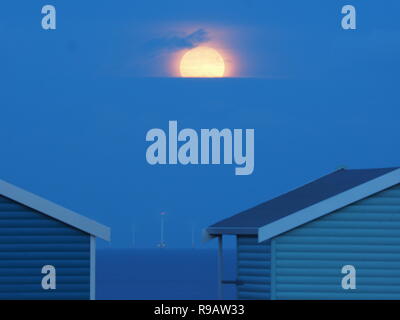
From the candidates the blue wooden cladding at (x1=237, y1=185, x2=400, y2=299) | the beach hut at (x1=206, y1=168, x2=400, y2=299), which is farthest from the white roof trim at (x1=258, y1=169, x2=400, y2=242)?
the blue wooden cladding at (x1=237, y1=185, x2=400, y2=299)

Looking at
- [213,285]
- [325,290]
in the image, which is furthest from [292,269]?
[213,285]

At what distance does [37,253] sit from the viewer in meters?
21.0

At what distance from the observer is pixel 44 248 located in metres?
21.0

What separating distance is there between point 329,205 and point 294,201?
10.3ft

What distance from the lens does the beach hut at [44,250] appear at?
20.9m

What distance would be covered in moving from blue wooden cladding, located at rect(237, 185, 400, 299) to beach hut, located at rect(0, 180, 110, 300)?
3.65 metres

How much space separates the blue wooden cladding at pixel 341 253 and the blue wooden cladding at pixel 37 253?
3.77 meters

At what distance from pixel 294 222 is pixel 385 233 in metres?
1.86

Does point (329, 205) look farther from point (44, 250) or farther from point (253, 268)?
point (44, 250)

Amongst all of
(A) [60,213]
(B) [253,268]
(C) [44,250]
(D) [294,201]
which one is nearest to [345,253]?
(B) [253,268]

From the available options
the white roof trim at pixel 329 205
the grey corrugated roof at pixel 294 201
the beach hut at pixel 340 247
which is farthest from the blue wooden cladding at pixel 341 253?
the grey corrugated roof at pixel 294 201

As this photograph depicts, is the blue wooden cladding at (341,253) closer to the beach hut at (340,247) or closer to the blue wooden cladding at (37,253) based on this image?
the beach hut at (340,247)
